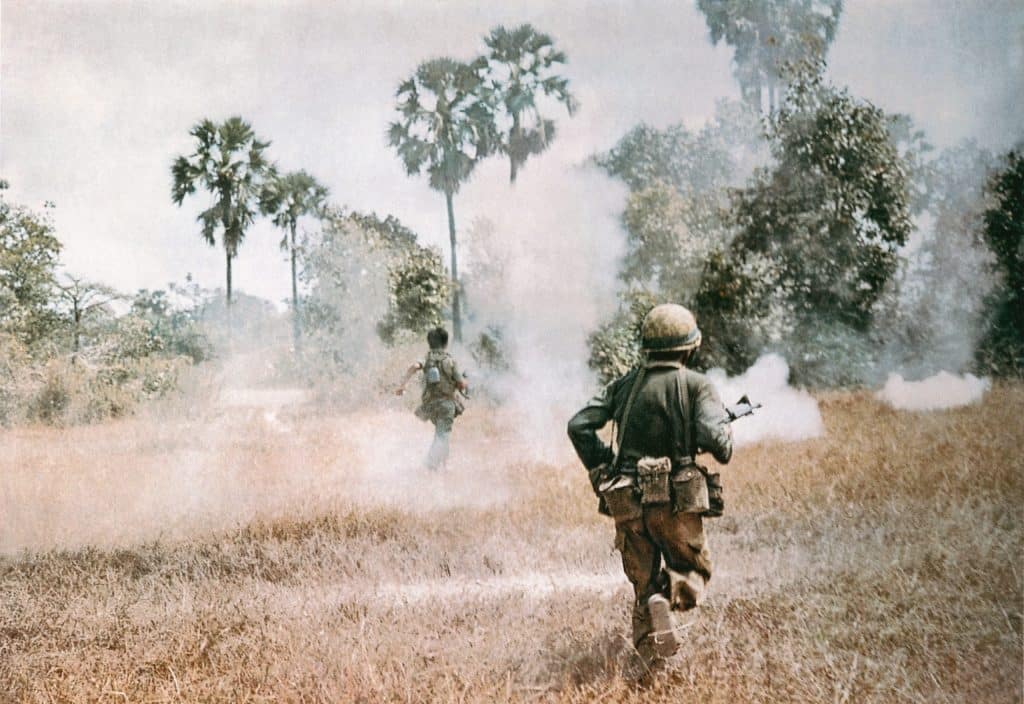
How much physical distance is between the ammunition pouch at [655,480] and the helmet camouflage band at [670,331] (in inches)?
14.9

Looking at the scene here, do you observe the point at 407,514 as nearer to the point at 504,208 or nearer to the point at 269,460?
the point at 269,460

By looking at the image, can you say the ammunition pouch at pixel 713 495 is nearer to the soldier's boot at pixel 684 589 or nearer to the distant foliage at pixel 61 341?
the soldier's boot at pixel 684 589

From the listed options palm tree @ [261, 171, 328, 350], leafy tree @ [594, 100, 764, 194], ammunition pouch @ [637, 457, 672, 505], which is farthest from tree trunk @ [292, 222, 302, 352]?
ammunition pouch @ [637, 457, 672, 505]

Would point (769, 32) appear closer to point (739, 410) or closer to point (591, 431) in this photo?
point (739, 410)

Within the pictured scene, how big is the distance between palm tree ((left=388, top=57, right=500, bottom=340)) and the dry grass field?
4.23ft

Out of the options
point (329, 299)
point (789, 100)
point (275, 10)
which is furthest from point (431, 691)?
point (789, 100)

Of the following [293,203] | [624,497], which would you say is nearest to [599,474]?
[624,497]

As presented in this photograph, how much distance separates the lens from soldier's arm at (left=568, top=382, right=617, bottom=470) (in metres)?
2.58

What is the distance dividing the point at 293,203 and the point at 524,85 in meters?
1.36

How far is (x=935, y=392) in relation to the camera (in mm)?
4512

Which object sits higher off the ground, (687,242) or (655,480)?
(687,242)

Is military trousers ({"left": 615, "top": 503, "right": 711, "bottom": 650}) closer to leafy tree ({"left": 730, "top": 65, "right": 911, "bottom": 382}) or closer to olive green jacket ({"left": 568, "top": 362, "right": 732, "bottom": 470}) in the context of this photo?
olive green jacket ({"left": 568, "top": 362, "right": 732, "bottom": 470})

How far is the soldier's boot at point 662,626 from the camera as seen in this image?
2445 millimetres

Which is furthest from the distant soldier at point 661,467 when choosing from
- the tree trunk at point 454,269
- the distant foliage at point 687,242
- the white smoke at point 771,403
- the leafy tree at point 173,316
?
the white smoke at point 771,403
